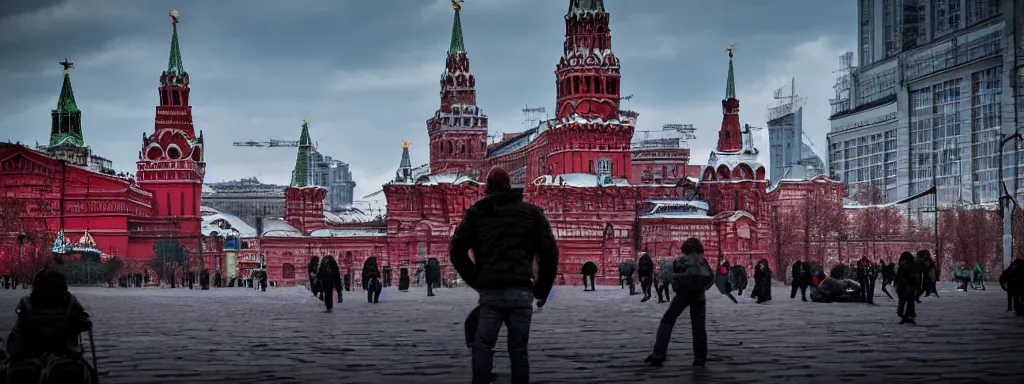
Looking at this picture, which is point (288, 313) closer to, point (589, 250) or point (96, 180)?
point (589, 250)

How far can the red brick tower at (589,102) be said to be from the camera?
389 ft

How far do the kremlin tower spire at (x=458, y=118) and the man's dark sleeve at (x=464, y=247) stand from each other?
13360 cm

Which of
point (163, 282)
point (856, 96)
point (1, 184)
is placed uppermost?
point (856, 96)

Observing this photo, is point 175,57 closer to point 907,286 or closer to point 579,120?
point 579,120

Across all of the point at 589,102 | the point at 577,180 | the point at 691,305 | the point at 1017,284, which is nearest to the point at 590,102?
the point at 589,102

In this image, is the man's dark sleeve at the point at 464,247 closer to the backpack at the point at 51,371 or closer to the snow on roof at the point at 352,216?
the backpack at the point at 51,371

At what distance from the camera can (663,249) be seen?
11369 centimetres

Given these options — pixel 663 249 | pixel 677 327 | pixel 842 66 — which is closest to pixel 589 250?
pixel 663 249

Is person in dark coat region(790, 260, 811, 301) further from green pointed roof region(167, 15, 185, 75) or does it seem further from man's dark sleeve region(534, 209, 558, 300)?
green pointed roof region(167, 15, 185, 75)

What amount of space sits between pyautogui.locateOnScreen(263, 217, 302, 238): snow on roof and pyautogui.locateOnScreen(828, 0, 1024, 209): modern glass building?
5527cm

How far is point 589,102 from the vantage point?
389 feet

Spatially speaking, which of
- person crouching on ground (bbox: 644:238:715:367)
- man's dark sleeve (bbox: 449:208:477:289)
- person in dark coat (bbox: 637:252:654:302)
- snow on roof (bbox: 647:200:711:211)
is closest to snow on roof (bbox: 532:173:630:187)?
snow on roof (bbox: 647:200:711:211)

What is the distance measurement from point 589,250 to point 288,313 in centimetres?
8467

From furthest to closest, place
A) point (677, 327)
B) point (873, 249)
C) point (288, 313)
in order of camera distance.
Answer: point (873, 249) < point (288, 313) < point (677, 327)
